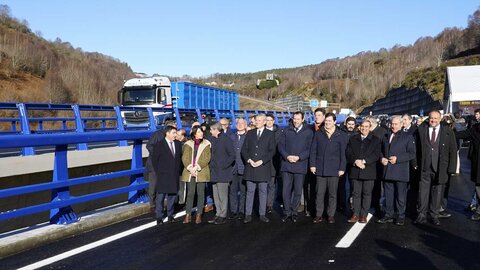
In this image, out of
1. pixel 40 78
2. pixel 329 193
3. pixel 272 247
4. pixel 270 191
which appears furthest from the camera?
pixel 40 78

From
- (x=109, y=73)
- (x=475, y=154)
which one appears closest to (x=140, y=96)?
(x=475, y=154)

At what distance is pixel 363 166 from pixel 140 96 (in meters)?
17.8

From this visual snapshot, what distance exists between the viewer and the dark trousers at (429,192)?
8.22 metres

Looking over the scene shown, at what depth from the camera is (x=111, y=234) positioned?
24.0 ft

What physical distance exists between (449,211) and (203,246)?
498cm

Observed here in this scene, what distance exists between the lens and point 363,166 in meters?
8.23

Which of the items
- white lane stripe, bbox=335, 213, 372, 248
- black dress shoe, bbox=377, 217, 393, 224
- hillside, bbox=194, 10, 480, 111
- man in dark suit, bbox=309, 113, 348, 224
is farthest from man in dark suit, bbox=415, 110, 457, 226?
hillside, bbox=194, 10, 480, 111

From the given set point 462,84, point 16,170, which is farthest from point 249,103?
point 16,170

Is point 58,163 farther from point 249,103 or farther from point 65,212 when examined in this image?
point 249,103

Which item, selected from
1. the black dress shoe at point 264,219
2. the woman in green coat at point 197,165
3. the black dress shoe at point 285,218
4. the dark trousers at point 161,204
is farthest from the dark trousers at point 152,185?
the black dress shoe at point 285,218

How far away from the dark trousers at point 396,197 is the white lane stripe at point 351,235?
407 millimetres

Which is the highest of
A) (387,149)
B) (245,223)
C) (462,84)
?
(462,84)

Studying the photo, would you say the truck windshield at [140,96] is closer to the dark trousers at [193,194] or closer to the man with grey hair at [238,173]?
the man with grey hair at [238,173]

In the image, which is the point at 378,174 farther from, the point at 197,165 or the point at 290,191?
the point at 197,165
